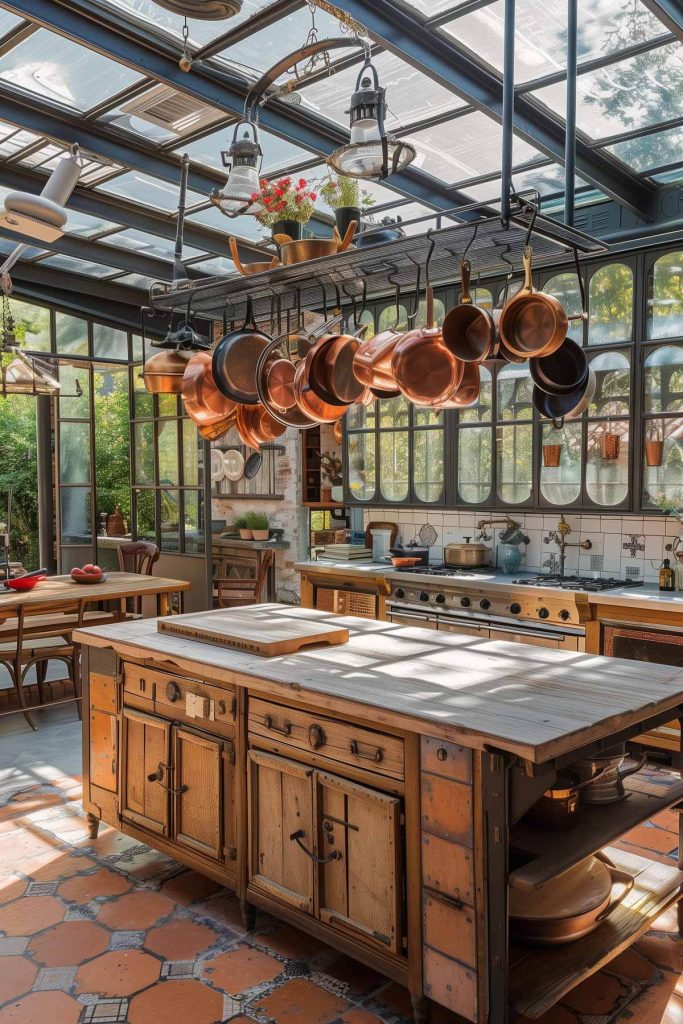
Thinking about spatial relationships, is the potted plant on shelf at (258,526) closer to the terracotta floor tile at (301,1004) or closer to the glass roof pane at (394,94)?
the glass roof pane at (394,94)

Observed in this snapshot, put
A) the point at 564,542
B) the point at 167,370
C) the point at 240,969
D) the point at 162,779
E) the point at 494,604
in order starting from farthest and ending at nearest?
the point at 564,542 → the point at 494,604 → the point at 167,370 → the point at 162,779 → the point at 240,969

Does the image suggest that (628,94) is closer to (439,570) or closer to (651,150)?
(651,150)

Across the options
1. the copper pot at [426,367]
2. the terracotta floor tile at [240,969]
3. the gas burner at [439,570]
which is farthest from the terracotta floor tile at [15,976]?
the gas burner at [439,570]

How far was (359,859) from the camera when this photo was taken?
7.94 feet

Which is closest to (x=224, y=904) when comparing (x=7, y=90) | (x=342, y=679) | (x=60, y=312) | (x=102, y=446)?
(x=342, y=679)

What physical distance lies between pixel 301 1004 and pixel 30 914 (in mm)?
1160

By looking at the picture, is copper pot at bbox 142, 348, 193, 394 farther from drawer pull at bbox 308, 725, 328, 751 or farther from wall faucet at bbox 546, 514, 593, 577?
wall faucet at bbox 546, 514, 593, 577

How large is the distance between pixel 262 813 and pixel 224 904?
59cm

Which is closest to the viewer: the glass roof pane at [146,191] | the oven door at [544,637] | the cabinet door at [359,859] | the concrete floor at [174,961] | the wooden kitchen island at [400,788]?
the wooden kitchen island at [400,788]

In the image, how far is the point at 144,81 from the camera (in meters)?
4.46

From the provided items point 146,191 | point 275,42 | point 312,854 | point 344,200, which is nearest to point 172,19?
point 275,42

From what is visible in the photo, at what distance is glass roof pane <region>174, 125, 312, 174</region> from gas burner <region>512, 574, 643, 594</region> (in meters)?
2.96

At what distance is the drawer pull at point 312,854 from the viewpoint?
2.49m

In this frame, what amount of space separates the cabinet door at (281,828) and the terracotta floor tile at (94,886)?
74 centimetres
